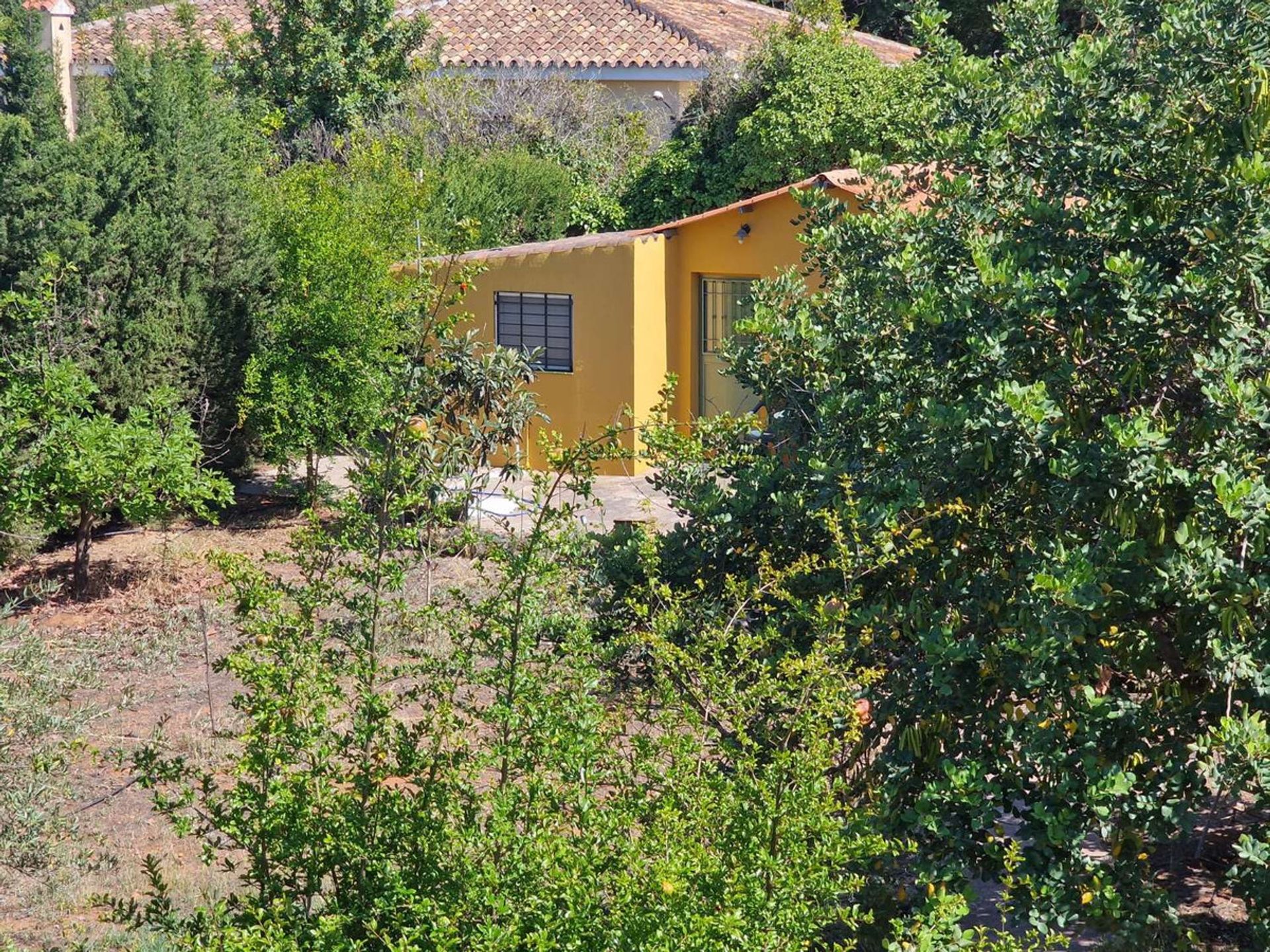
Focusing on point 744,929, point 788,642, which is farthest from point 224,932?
point 788,642

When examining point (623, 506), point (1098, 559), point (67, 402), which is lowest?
point (623, 506)

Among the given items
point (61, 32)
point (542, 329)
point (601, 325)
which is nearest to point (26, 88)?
point (542, 329)

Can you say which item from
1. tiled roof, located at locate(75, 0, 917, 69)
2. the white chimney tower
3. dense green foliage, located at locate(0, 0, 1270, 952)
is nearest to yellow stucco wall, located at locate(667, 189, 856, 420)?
dense green foliage, located at locate(0, 0, 1270, 952)

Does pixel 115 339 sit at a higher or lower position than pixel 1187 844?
higher

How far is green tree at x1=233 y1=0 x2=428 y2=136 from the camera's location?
23.2 m

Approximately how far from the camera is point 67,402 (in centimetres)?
1245

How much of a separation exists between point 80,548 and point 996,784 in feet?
32.7

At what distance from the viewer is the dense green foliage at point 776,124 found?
19.2 metres

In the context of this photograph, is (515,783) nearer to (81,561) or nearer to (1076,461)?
(1076,461)

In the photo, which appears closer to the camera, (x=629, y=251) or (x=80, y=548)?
(x=80, y=548)

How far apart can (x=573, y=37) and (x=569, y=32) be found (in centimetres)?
32

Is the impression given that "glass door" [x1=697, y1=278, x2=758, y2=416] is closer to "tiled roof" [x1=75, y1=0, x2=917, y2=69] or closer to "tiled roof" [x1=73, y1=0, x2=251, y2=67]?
"tiled roof" [x1=75, y1=0, x2=917, y2=69]

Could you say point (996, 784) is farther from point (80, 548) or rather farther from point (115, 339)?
point (115, 339)

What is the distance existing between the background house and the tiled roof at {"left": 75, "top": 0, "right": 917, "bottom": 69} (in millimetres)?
26
